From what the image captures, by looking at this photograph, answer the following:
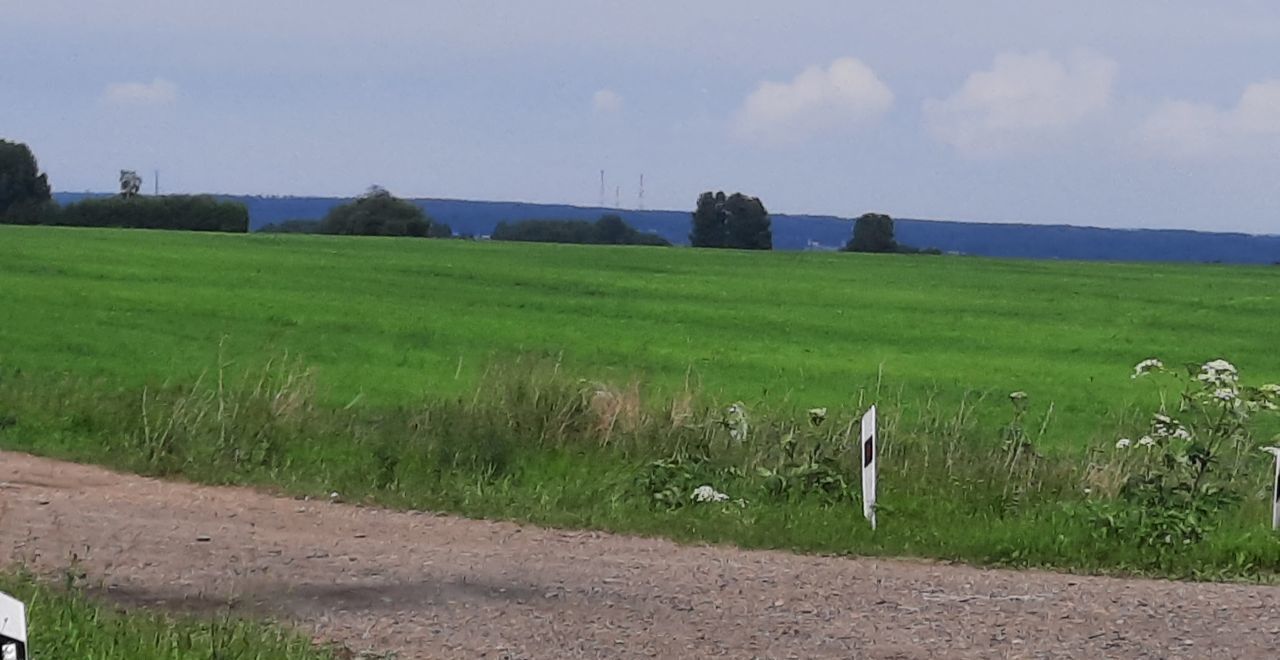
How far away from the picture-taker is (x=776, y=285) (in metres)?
53.5

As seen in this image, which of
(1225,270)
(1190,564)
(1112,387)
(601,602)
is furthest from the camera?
(1225,270)

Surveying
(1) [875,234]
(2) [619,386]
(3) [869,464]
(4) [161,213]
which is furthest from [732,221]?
(3) [869,464]

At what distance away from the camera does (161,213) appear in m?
99.4

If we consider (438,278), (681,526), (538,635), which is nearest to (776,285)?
(438,278)

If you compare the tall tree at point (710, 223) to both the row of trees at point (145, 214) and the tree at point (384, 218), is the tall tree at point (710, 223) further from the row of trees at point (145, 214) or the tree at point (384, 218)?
the row of trees at point (145, 214)

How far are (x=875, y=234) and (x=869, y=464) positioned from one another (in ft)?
346

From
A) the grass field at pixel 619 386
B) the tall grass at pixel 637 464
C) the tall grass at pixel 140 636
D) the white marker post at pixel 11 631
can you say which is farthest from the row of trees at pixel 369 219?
the white marker post at pixel 11 631

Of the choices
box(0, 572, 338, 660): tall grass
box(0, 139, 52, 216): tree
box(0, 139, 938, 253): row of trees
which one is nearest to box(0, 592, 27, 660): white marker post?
box(0, 572, 338, 660): tall grass

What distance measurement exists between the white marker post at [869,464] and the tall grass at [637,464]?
134 millimetres

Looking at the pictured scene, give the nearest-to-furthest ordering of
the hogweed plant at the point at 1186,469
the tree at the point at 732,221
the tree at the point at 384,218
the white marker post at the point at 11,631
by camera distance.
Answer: the white marker post at the point at 11,631 → the hogweed plant at the point at 1186,469 → the tree at the point at 384,218 → the tree at the point at 732,221

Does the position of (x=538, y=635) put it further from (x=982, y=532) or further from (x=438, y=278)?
(x=438, y=278)

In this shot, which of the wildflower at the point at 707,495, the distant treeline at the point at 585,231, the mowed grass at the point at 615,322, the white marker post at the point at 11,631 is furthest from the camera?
the distant treeline at the point at 585,231

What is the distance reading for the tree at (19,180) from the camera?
355ft

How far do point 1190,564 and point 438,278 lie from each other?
40744 millimetres
